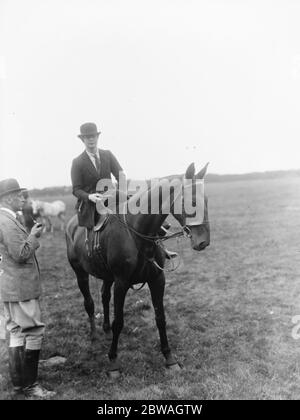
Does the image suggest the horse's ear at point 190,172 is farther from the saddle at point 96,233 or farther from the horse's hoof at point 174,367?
the horse's hoof at point 174,367

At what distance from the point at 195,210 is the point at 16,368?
3.03 metres

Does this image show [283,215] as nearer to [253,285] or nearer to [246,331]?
[253,285]

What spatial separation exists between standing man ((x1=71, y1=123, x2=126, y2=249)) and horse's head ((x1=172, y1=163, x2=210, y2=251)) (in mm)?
1696

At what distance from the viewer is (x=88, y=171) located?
611 centimetres

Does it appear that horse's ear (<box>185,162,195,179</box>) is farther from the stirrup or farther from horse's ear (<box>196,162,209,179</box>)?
the stirrup

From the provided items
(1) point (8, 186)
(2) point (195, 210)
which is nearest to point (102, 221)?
(1) point (8, 186)

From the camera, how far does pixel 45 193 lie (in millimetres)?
65062

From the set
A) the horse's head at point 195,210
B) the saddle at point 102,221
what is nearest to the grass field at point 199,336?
the horse's head at point 195,210

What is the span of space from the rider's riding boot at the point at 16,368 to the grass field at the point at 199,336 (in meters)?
0.18

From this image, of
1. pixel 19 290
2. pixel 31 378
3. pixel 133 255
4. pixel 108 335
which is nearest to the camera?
pixel 19 290

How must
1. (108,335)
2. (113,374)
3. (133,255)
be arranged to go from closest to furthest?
(133,255), (113,374), (108,335)

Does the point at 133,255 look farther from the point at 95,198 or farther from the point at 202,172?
the point at 202,172

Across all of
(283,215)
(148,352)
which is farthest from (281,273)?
(283,215)
